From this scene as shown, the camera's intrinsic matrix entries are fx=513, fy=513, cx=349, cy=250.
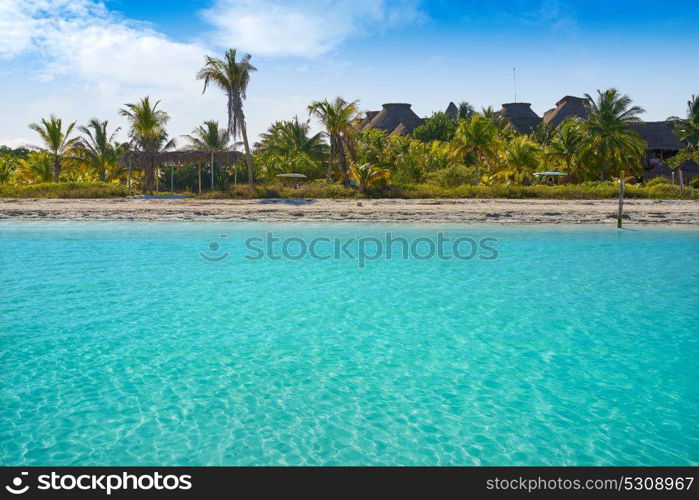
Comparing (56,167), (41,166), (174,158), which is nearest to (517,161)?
(174,158)

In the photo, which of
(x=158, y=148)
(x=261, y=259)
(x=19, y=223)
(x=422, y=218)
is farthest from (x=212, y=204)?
(x=158, y=148)

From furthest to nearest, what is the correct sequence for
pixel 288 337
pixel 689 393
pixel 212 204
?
pixel 212 204, pixel 288 337, pixel 689 393

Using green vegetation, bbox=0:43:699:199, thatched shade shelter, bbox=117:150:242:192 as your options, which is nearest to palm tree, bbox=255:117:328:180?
green vegetation, bbox=0:43:699:199

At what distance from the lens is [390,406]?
4852 mm

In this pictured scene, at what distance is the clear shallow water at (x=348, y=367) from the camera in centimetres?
418

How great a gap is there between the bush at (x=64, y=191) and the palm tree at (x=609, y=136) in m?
30.8

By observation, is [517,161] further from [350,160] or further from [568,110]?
[568,110]

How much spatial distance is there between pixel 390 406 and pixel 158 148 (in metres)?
38.9

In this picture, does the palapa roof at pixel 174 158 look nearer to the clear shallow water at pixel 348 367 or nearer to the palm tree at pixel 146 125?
the palm tree at pixel 146 125

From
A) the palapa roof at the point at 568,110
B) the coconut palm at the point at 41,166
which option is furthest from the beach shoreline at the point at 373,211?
the palapa roof at the point at 568,110

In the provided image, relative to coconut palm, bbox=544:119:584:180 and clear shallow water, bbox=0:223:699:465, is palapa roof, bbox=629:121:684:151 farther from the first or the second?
clear shallow water, bbox=0:223:699:465

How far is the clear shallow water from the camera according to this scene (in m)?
4.18

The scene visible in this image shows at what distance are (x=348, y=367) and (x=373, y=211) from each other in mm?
17977
